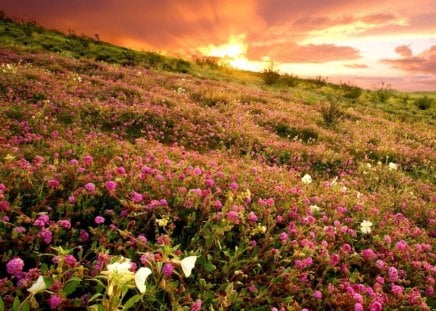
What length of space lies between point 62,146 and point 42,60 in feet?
42.3

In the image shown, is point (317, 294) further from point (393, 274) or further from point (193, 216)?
point (193, 216)

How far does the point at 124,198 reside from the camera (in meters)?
4.85

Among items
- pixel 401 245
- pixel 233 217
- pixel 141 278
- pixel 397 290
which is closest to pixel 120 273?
pixel 141 278

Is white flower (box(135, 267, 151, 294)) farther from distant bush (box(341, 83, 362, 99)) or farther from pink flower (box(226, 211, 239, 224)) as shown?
distant bush (box(341, 83, 362, 99))

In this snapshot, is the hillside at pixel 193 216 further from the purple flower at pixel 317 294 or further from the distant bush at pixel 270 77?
the distant bush at pixel 270 77

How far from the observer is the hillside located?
356 centimetres

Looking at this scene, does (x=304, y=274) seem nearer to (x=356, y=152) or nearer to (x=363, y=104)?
(x=356, y=152)

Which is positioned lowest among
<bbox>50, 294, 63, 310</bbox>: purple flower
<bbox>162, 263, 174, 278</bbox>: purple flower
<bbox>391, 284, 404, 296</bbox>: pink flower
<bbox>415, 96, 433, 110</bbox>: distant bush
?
<bbox>415, 96, 433, 110</bbox>: distant bush

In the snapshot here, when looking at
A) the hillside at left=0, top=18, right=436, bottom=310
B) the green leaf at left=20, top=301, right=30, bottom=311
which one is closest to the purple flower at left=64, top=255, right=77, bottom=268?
the hillside at left=0, top=18, right=436, bottom=310

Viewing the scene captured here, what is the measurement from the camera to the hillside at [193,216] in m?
3.56

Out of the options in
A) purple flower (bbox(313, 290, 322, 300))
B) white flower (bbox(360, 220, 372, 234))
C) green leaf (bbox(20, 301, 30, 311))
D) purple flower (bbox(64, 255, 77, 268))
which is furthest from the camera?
white flower (bbox(360, 220, 372, 234))

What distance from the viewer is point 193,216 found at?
15.5 feet

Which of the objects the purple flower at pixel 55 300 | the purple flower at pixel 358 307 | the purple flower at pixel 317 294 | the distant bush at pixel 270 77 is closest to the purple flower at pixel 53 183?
the purple flower at pixel 55 300

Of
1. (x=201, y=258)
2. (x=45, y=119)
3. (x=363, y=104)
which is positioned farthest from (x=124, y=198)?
(x=363, y=104)
